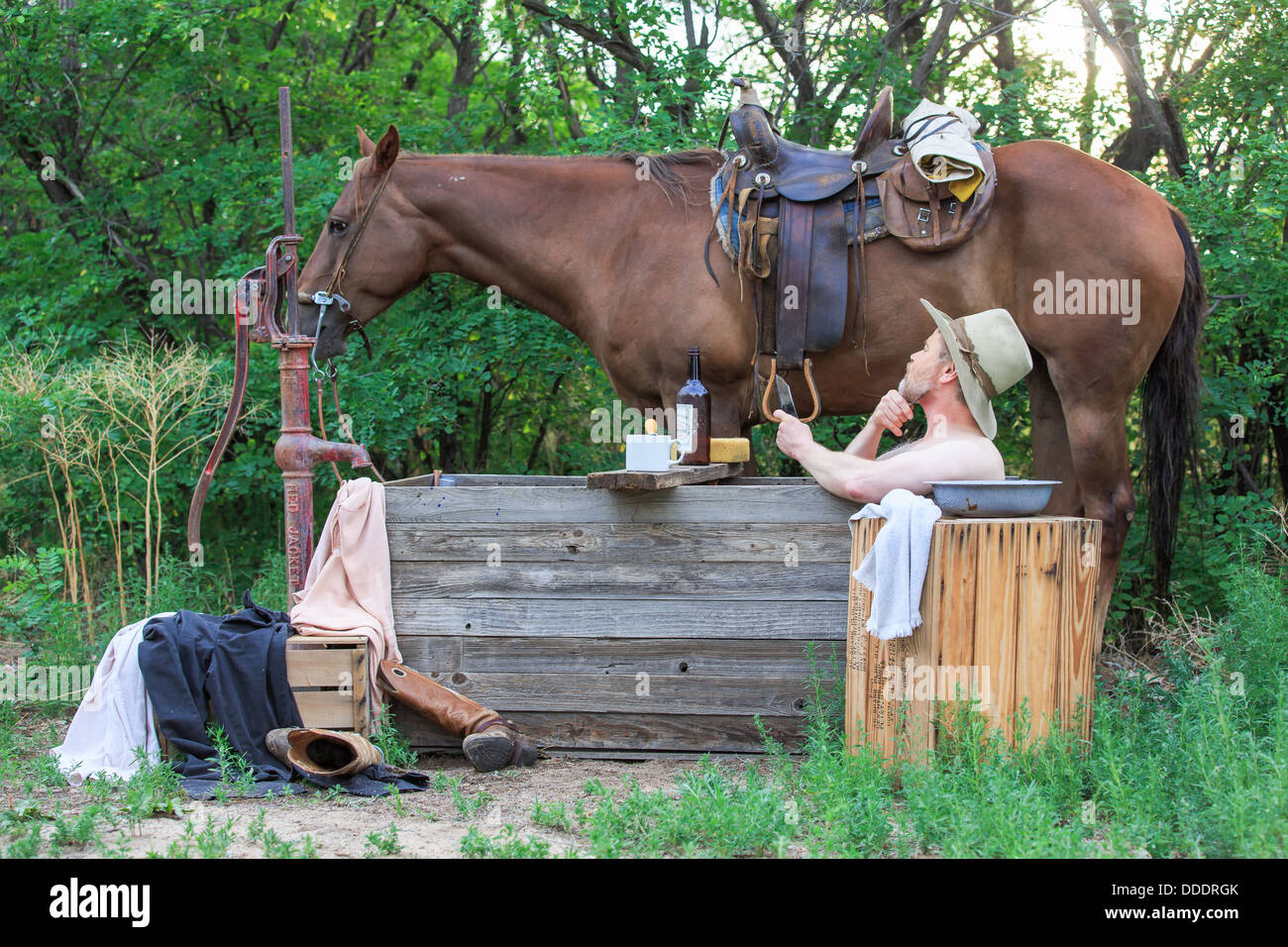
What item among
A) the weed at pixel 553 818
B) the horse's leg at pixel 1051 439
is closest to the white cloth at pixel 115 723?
the weed at pixel 553 818

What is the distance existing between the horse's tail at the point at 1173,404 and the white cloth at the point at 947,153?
37.3 inches

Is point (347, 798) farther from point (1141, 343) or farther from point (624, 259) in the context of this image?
point (1141, 343)

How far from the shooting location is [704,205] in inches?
196

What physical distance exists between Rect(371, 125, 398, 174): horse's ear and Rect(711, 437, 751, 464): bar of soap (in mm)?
1953

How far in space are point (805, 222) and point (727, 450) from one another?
1071mm

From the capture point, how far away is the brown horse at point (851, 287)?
15.2 ft

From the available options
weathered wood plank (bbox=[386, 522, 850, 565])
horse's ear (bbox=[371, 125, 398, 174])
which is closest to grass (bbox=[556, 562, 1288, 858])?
weathered wood plank (bbox=[386, 522, 850, 565])

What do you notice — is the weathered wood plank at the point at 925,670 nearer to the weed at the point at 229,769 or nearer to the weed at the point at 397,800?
the weed at the point at 397,800

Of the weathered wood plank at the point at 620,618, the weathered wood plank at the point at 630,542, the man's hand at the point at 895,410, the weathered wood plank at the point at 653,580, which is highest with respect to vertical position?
the man's hand at the point at 895,410

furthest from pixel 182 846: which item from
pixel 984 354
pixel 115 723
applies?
pixel 984 354

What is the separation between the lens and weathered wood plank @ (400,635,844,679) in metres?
4.04

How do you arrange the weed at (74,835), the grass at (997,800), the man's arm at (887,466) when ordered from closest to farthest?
the grass at (997,800)
the weed at (74,835)
the man's arm at (887,466)

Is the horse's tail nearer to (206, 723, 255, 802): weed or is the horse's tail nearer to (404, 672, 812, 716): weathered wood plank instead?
(404, 672, 812, 716): weathered wood plank
